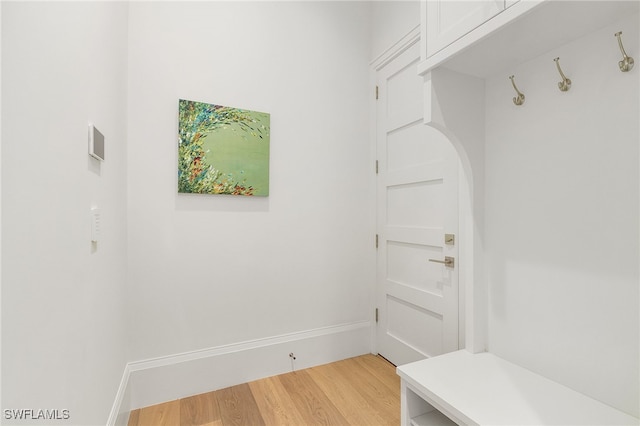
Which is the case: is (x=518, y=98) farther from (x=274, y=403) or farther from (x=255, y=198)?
(x=274, y=403)

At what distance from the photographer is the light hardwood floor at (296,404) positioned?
5.51 ft

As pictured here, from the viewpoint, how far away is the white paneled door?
1843mm

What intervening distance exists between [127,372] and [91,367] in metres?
0.82

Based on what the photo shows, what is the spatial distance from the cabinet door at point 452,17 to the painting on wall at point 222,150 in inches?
48.4

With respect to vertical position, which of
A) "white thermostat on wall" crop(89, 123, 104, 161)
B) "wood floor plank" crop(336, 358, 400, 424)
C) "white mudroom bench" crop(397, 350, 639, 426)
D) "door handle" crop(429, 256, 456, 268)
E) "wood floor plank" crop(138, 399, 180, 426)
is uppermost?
"white thermostat on wall" crop(89, 123, 104, 161)

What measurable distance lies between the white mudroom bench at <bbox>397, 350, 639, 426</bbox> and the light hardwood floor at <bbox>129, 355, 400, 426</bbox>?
62cm

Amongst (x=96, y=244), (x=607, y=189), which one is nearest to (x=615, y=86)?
(x=607, y=189)

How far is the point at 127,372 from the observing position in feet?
5.73

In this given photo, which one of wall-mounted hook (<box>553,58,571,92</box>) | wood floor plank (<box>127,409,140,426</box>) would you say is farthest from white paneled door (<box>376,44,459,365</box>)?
wood floor plank (<box>127,409,140,426</box>)

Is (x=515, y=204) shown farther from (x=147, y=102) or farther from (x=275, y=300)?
(x=147, y=102)

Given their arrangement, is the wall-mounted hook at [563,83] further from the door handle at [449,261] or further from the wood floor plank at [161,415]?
the wood floor plank at [161,415]

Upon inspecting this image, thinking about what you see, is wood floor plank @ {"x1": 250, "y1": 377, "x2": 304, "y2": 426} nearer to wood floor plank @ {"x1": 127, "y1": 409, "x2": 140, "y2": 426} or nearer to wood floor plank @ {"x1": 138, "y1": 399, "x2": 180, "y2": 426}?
wood floor plank @ {"x1": 138, "y1": 399, "x2": 180, "y2": 426}

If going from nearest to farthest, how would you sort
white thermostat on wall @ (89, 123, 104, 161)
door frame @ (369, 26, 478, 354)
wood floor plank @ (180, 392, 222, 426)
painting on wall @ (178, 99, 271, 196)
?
white thermostat on wall @ (89, 123, 104, 161) < door frame @ (369, 26, 478, 354) < wood floor plank @ (180, 392, 222, 426) < painting on wall @ (178, 99, 271, 196)

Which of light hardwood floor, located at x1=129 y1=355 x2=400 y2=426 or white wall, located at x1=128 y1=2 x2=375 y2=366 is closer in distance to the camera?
light hardwood floor, located at x1=129 y1=355 x2=400 y2=426
